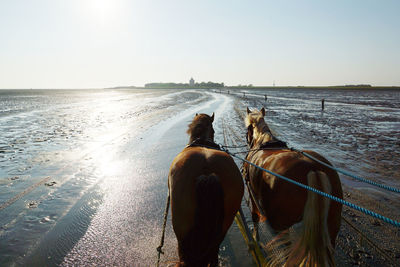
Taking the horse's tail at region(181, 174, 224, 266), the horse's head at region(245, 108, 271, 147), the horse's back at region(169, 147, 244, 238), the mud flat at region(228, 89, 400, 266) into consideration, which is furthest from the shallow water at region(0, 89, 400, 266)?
the horse's head at region(245, 108, 271, 147)

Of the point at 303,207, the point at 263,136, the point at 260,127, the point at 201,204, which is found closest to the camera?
the point at 201,204

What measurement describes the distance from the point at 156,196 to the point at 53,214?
216cm

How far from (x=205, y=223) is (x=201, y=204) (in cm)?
22

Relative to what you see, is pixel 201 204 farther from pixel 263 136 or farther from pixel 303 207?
pixel 263 136

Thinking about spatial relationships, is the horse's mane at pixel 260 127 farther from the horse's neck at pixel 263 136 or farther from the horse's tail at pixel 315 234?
the horse's tail at pixel 315 234

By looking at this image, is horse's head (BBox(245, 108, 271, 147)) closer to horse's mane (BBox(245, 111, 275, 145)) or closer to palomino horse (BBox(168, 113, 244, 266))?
horse's mane (BBox(245, 111, 275, 145))

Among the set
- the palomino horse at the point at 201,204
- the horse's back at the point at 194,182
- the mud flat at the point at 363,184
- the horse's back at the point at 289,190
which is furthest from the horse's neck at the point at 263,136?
the mud flat at the point at 363,184

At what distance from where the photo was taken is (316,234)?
235cm

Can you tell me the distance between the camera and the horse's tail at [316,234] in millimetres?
2344

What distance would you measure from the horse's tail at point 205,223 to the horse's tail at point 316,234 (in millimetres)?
924

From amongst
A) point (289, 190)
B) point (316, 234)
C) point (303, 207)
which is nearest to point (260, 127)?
point (289, 190)

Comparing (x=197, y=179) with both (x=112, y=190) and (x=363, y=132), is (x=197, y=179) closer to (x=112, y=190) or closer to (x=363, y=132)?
(x=112, y=190)

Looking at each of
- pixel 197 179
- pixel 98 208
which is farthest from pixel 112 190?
pixel 197 179

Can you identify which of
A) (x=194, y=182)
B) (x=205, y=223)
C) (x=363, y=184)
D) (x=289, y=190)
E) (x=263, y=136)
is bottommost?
(x=363, y=184)
